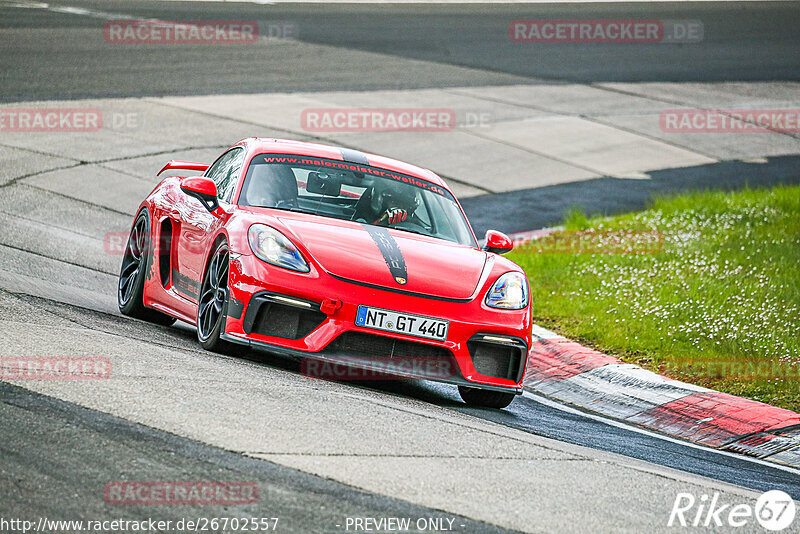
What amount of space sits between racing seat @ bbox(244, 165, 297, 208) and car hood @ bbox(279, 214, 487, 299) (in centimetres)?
32

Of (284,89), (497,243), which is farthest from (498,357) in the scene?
(284,89)

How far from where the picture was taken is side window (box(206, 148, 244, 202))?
26.3 ft

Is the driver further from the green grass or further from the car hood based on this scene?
the green grass

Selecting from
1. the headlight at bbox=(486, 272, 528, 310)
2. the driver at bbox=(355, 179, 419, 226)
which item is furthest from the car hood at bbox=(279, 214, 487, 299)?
the driver at bbox=(355, 179, 419, 226)

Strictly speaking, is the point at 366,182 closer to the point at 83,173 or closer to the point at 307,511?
the point at 307,511

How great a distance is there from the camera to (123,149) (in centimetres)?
1568

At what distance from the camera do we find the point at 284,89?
20859mm

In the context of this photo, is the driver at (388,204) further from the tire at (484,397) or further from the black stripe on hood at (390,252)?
the tire at (484,397)

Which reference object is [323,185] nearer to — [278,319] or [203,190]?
[203,190]

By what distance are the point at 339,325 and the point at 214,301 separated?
3.18 feet

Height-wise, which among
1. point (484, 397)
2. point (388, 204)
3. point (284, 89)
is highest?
point (284, 89)

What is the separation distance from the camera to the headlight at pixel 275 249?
6.81m

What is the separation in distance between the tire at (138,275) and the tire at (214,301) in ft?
3.90

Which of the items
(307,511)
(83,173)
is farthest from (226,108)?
(307,511)
